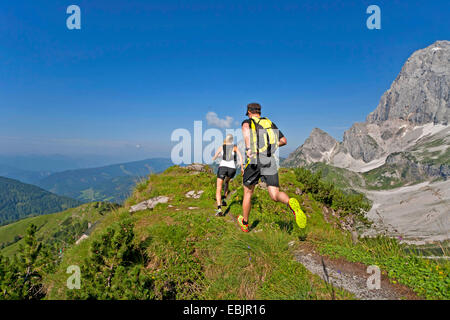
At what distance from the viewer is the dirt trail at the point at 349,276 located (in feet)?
13.0

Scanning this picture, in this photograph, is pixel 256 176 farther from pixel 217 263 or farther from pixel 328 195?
pixel 328 195

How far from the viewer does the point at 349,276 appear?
4605 millimetres

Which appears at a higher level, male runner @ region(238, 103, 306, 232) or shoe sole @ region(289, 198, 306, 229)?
male runner @ region(238, 103, 306, 232)

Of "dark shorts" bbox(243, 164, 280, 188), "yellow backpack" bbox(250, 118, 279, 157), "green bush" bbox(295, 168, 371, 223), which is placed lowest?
"green bush" bbox(295, 168, 371, 223)

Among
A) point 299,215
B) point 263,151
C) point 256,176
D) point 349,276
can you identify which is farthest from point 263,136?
point 349,276

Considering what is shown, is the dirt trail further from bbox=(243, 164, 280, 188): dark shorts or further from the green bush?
the green bush

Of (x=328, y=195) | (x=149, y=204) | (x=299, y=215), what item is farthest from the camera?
(x=328, y=195)

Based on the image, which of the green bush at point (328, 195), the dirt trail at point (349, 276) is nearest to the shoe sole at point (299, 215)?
the dirt trail at point (349, 276)

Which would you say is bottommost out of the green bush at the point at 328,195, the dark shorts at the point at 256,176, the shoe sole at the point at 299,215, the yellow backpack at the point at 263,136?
the green bush at the point at 328,195

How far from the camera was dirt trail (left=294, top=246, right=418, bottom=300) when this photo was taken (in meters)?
3.98

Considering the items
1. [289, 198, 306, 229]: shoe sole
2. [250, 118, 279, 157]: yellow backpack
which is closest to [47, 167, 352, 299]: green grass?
[289, 198, 306, 229]: shoe sole

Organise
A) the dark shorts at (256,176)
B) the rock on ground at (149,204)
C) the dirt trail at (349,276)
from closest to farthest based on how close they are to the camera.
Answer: the dirt trail at (349,276)
the dark shorts at (256,176)
the rock on ground at (149,204)

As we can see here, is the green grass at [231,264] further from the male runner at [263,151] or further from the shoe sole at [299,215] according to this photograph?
the male runner at [263,151]
